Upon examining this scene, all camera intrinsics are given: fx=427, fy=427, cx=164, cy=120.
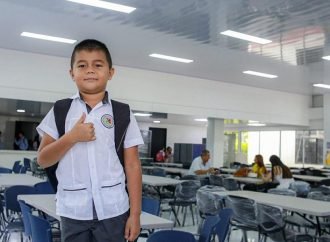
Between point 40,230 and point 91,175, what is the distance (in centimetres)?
171

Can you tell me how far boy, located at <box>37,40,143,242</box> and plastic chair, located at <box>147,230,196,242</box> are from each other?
39.3 inches

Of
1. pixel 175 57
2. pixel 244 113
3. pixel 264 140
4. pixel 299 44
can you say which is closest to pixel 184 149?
pixel 264 140

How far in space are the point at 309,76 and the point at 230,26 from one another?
18.2ft

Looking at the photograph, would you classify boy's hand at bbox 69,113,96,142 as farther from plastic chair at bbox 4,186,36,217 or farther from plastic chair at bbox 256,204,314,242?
plastic chair at bbox 4,186,36,217

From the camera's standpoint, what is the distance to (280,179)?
805cm

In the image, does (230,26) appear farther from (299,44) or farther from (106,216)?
(106,216)

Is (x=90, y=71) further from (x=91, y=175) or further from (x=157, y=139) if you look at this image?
(x=157, y=139)

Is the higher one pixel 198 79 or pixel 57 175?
pixel 198 79

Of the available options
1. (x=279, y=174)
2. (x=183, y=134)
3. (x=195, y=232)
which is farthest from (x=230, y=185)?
(x=183, y=134)

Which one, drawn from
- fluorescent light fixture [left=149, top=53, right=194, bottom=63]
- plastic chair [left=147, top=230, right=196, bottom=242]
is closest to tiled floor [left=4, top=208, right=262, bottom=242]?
plastic chair [left=147, top=230, right=196, bottom=242]

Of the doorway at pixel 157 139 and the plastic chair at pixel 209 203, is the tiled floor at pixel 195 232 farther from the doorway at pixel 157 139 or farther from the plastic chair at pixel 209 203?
Answer: the doorway at pixel 157 139

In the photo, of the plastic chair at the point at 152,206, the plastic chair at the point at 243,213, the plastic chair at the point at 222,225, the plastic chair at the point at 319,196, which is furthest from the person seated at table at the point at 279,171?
the plastic chair at the point at 222,225

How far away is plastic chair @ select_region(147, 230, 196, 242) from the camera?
274 cm

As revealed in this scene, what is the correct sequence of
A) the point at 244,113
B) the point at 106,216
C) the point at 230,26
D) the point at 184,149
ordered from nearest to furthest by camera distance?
the point at 106,216 → the point at 230,26 → the point at 244,113 → the point at 184,149
